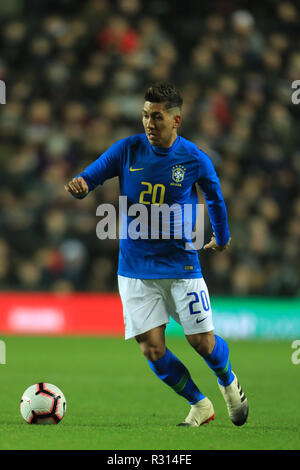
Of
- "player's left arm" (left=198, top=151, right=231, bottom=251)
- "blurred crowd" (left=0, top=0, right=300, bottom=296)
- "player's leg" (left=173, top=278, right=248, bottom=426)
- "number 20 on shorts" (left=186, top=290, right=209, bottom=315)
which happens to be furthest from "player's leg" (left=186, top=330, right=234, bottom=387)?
"blurred crowd" (left=0, top=0, right=300, bottom=296)

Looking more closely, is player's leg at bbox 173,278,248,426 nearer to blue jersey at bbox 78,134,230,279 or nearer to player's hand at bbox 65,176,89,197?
blue jersey at bbox 78,134,230,279

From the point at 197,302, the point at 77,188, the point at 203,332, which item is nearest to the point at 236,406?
the point at 203,332

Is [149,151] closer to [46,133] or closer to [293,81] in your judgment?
[46,133]

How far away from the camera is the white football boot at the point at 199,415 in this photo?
5.70 metres

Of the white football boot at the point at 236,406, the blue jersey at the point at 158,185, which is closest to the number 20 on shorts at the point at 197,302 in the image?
the blue jersey at the point at 158,185

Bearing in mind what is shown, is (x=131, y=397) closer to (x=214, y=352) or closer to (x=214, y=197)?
(x=214, y=352)

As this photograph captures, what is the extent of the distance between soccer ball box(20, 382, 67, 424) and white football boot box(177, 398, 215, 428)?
2.65 feet

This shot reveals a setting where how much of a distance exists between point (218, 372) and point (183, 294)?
589 mm

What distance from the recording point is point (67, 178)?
12625 millimetres

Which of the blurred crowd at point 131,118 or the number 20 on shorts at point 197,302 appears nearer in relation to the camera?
the number 20 on shorts at point 197,302

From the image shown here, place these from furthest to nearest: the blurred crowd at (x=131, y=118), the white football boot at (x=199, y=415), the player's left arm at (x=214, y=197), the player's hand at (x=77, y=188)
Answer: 1. the blurred crowd at (x=131, y=118)
2. the white football boot at (x=199, y=415)
3. the player's left arm at (x=214, y=197)
4. the player's hand at (x=77, y=188)

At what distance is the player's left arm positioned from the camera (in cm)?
559

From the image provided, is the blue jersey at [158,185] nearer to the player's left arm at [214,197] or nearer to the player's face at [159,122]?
the player's left arm at [214,197]
